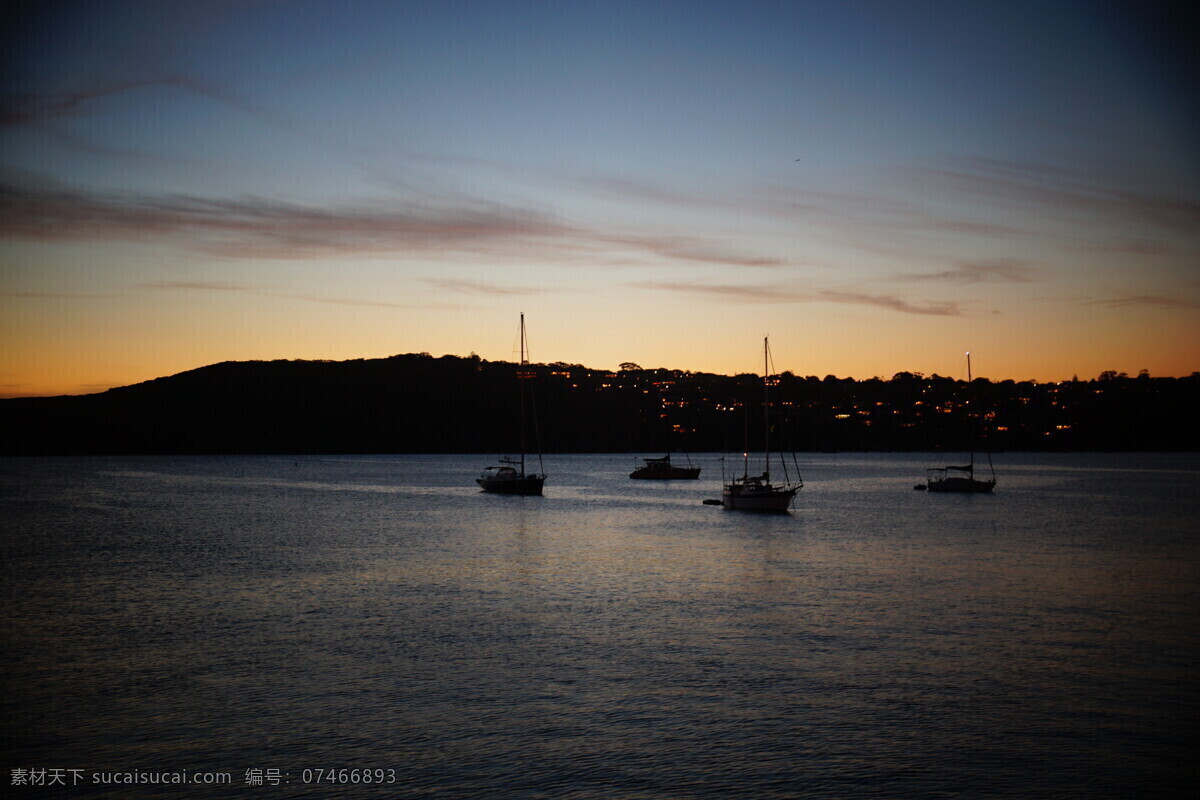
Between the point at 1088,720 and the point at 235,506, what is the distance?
102 meters

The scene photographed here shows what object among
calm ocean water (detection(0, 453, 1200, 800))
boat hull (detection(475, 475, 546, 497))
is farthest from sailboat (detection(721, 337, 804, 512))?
boat hull (detection(475, 475, 546, 497))

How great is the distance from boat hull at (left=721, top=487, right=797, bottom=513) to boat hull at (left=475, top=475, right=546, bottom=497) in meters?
26.6

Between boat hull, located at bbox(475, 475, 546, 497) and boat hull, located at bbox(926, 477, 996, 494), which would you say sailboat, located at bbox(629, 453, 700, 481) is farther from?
boat hull, located at bbox(926, 477, 996, 494)

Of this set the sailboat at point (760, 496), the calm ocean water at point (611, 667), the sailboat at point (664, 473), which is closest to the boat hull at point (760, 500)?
the sailboat at point (760, 496)

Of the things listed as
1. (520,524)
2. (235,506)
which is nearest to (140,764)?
(520,524)

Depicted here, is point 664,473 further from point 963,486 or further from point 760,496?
point 760,496

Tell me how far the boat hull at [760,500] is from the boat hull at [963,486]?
44.1 meters

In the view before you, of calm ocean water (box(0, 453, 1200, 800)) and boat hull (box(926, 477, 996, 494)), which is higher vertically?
calm ocean water (box(0, 453, 1200, 800))

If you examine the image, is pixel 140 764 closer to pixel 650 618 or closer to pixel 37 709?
pixel 37 709

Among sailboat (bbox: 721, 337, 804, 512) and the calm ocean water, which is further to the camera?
sailboat (bbox: 721, 337, 804, 512)

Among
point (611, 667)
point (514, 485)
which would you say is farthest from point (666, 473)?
point (611, 667)

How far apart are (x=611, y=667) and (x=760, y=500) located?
192 ft

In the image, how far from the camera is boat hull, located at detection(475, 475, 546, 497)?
112188 mm

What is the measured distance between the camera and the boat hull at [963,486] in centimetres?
11988
